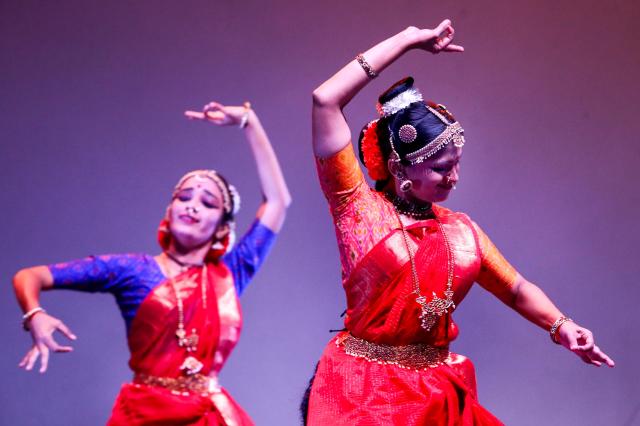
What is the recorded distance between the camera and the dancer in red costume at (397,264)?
213cm

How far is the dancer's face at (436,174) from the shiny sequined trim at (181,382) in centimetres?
83

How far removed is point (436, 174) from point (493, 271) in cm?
38

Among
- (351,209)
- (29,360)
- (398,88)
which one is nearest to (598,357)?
(351,209)

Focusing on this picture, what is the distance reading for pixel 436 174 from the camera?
2250mm

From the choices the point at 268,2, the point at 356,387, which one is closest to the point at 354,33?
the point at 268,2

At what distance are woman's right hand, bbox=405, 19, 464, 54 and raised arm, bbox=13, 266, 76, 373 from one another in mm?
1136

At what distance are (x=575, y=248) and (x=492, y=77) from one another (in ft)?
2.64

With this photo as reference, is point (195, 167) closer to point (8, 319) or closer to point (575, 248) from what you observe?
point (8, 319)

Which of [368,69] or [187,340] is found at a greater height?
[368,69]

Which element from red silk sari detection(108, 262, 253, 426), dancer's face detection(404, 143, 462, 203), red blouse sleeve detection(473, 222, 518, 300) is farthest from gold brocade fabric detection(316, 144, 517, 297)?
red silk sari detection(108, 262, 253, 426)

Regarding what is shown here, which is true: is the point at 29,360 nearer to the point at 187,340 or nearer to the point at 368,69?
the point at 187,340

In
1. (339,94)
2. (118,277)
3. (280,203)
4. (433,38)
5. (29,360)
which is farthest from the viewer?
(280,203)

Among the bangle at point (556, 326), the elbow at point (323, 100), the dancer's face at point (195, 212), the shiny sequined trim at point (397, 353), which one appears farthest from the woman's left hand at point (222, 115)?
the bangle at point (556, 326)

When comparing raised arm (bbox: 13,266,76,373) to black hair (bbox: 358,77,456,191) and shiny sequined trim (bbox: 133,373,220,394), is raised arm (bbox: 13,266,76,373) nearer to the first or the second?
shiny sequined trim (bbox: 133,373,220,394)
